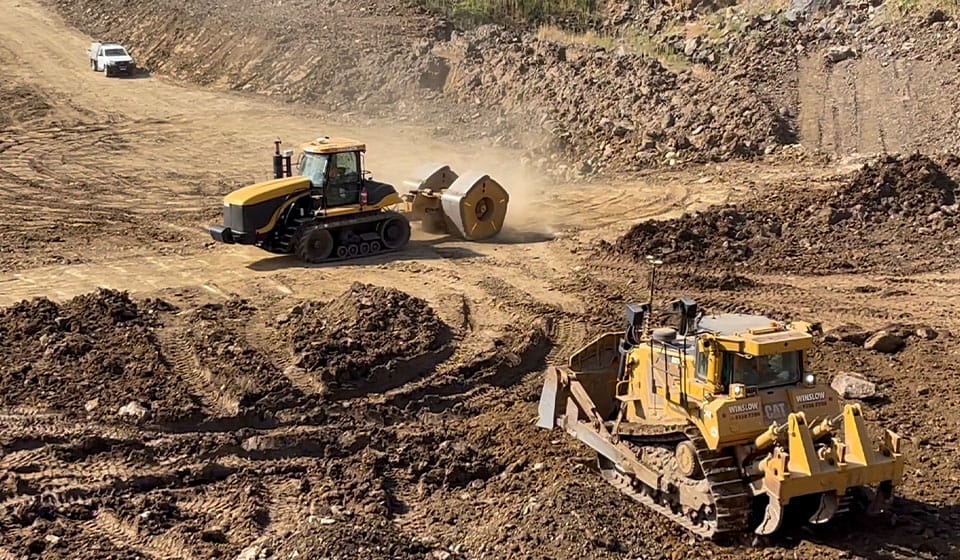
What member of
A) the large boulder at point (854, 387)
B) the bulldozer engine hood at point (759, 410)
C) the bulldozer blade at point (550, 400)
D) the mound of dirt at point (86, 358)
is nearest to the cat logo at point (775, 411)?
the bulldozer engine hood at point (759, 410)

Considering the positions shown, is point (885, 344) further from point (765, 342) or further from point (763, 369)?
point (765, 342)

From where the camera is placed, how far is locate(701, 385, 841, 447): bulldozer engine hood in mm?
11078

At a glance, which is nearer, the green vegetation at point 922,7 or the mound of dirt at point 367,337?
the mound of dirt at point 367,337

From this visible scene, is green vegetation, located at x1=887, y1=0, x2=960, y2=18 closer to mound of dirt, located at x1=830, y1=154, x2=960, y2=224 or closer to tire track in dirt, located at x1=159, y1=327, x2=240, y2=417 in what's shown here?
mound of dirt, located at x1=830, y1=154, x2=960, y2=224

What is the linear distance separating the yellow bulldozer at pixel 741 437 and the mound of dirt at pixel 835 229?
912 cm

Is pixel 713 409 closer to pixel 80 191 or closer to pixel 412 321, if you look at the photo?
pixel 412 321

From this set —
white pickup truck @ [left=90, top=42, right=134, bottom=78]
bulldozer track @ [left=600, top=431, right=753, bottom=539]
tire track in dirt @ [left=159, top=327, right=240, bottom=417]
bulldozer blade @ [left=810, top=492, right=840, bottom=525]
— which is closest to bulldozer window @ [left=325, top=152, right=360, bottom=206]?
tire track in dirt @ [left=159, top=327, right=240, bottom=417]

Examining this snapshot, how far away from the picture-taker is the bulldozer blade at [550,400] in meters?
13.5

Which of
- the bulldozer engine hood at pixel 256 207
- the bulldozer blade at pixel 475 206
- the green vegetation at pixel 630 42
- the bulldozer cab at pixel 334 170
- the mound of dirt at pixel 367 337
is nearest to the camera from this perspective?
the mound of dirt at pixel 367 337

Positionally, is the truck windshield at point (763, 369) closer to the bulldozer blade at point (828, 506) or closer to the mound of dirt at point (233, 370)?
the bulldozer blade at point (828, 506)

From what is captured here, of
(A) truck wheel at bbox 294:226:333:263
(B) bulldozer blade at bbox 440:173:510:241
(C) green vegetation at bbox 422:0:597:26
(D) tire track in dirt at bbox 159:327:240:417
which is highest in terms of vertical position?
(C) green vegetation at bbox 422:0:597:26

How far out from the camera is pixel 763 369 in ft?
37.1

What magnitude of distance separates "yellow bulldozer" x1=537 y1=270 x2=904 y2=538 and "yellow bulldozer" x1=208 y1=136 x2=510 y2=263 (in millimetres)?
9953

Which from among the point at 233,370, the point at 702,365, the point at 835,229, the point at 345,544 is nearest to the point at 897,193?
the point at 835,229
